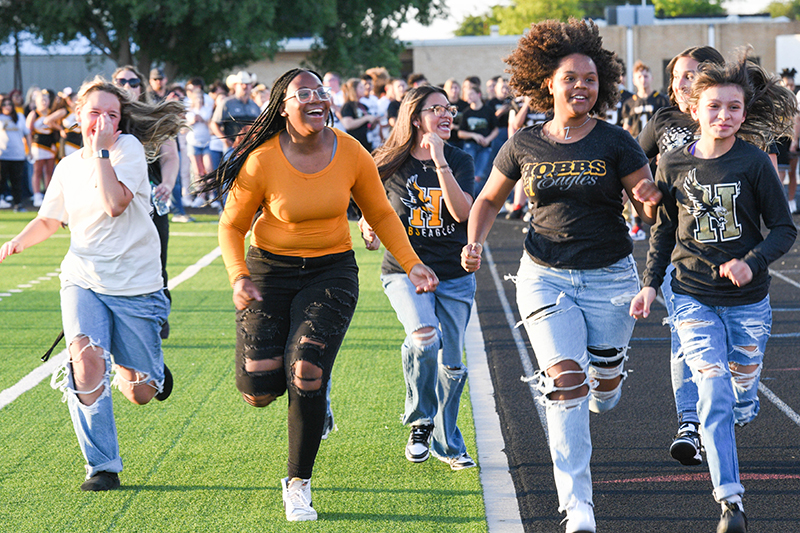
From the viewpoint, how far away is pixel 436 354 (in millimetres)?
4750

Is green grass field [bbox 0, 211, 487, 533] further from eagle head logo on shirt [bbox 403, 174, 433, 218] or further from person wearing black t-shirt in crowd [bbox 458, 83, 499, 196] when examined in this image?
person wearing black t-shirt in crowd [bbox 458, 83, 499, 196]

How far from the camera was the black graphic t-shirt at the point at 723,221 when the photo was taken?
4070mm

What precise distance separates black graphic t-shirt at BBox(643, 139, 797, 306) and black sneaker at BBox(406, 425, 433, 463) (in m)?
1.40

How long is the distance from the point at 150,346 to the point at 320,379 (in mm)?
1115

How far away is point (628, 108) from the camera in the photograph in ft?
44.1

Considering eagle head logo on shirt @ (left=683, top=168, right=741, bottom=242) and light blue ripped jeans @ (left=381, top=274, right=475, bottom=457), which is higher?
eagle head logo on shirt @ (left=683, top=168, right=741, bottom=242)

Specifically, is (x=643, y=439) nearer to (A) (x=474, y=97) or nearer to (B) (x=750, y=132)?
(B) (x=750, y=132)

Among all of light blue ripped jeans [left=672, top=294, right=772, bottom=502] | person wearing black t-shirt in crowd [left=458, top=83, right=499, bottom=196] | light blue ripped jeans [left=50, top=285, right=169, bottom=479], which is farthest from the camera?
person wearing black t-shirt in crowd [left=458, top=83, right=499, bottom=196]

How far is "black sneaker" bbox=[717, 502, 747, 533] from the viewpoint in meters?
3.76

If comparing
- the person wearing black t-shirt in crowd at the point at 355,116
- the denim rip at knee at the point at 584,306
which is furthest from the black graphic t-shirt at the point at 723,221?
the person wearing black t-shirt in crowd at the point at 355,116

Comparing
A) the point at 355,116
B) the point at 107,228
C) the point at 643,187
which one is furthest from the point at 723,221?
the point at 355,116

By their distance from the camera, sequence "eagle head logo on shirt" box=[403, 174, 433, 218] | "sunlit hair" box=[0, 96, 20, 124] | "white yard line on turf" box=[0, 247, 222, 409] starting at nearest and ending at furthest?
"eagle head logo on shirt" box=[403, 174, 433, 218] → "white yard line on turf" box=[0, 247, 222, 409] → "sunlit hair" box=[0, 96, 20, 124]

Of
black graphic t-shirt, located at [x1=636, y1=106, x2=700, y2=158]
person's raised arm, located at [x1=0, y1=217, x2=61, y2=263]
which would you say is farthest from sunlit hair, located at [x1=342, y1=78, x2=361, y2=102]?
person's raised arm, located at [x1=0, y1=217, x2=61, y2=263]

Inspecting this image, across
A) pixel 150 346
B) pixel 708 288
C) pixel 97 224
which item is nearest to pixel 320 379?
pixel 150 346
